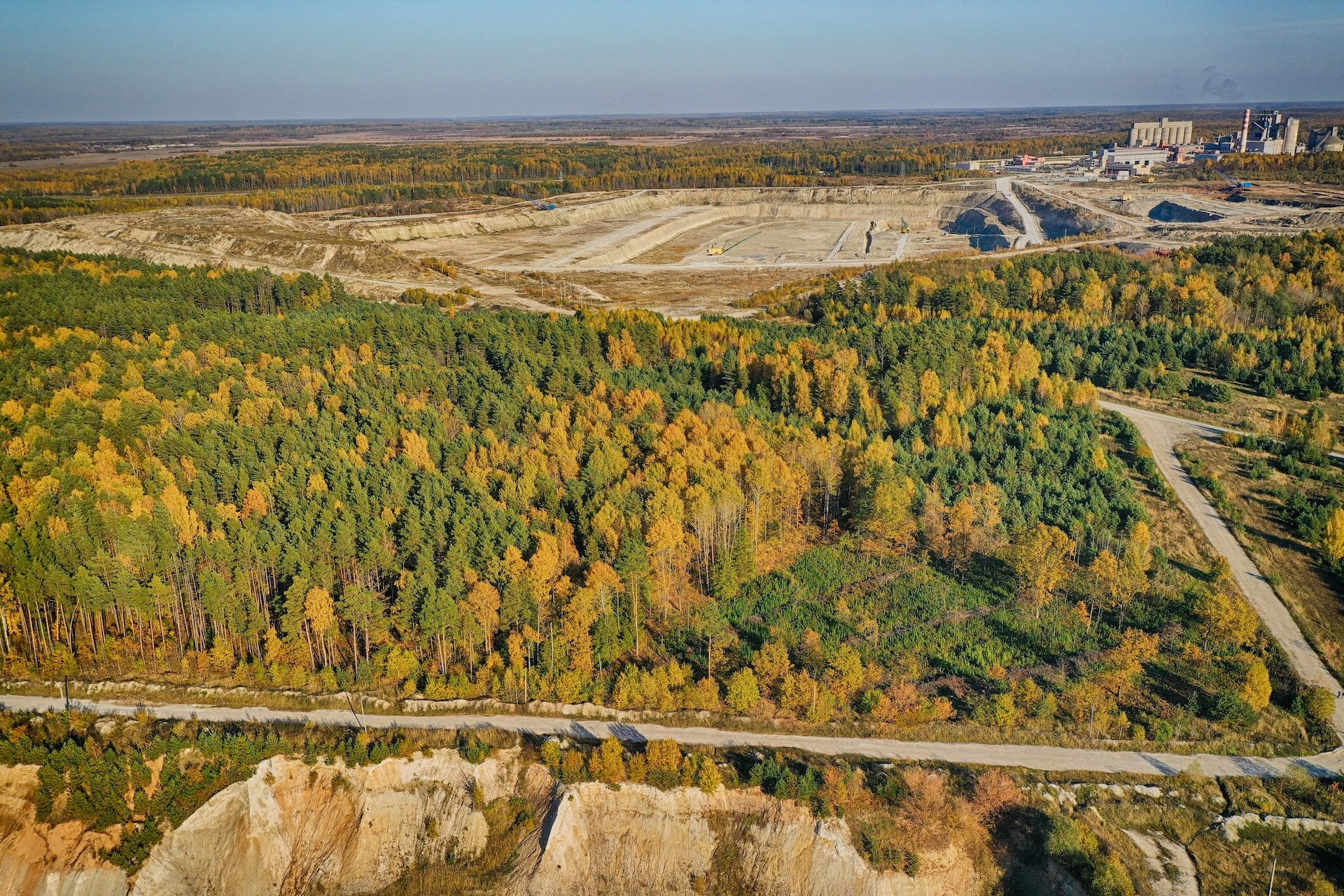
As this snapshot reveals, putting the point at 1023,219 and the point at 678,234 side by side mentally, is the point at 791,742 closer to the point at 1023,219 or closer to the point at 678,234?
the point at 1023,219

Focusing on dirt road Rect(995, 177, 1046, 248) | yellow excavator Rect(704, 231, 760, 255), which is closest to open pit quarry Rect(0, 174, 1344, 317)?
yellow excavator Rect(704, 231, 760, 255)

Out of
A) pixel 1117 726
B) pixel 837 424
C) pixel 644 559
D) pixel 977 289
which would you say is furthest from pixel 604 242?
pixel 1117 726

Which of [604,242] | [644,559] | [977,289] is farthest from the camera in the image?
[604,242]

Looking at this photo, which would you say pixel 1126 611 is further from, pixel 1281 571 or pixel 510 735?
pixel 510 735

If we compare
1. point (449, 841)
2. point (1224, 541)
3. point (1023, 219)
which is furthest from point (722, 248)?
point (449, 841)

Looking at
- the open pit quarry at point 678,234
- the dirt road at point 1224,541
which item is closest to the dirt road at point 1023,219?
the open pit quarry at point 678,234

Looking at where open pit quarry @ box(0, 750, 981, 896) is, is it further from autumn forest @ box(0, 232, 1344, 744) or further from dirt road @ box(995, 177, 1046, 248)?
dirt road @ box(995, 177, 1046, 248)
